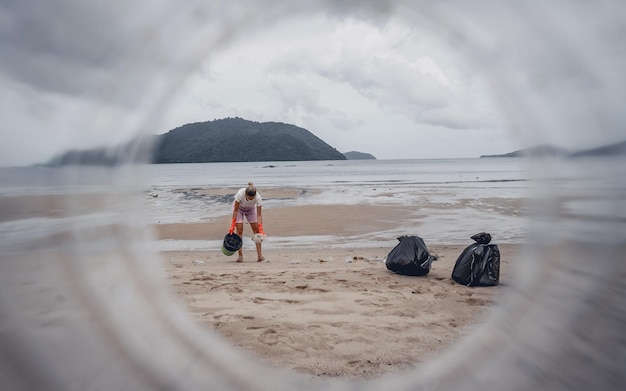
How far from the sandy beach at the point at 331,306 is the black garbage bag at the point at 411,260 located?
0.34 feet

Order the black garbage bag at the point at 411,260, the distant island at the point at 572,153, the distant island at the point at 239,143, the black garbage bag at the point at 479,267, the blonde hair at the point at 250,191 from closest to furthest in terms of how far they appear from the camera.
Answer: the distant island at the point at 572,153 < the black garbage bag at the point at 479,267 < the black garbage bag at the point at 411,260 < the blonde hair at the point at 250,191 < the distant island at the point at 239,143

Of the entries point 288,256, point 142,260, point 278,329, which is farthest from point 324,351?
point 288,256

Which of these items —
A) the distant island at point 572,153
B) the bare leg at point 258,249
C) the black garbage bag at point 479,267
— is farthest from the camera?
the bare leg at point 258,249

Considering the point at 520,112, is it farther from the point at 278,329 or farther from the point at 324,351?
the point at 278,329

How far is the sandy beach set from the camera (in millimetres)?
3285

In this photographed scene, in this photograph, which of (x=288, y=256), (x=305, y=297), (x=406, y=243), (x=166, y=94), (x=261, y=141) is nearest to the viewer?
(x=166, y=94)

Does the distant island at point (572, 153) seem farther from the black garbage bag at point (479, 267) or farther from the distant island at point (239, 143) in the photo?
the distant island at point (239, 143)

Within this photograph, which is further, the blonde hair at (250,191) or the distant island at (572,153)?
the blonde hair at (250,191)

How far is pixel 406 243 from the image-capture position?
19.9ft

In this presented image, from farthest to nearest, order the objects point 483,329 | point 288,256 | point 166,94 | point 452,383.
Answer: point 288,256 < point 483,329 < point 166,94 < point 452,383

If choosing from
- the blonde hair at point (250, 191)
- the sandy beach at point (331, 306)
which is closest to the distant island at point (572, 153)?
the sandy beach at point (331, 306)

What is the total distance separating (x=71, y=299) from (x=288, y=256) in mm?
5194

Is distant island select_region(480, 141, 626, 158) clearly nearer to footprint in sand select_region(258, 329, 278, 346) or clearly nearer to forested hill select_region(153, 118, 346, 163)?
footprint in sand select_region(258, 329, 278, 346)

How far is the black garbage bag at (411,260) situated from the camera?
19.2 ft
